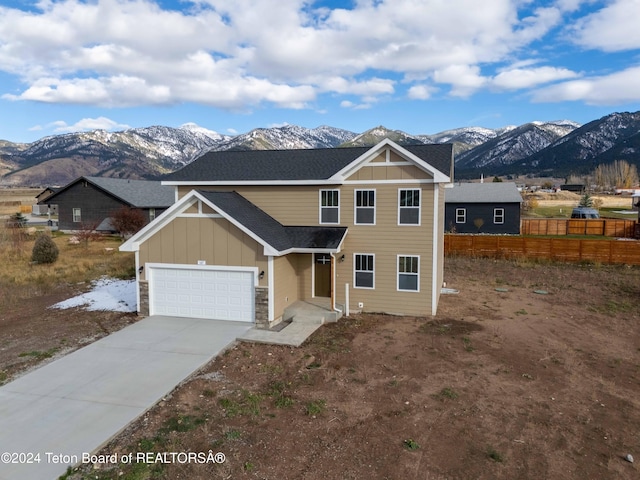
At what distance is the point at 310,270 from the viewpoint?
55.0 feet

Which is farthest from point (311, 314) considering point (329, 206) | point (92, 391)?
point (92, 391)

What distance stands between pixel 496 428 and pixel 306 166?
38.6ft

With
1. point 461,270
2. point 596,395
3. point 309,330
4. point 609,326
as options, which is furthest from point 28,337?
point 461,270

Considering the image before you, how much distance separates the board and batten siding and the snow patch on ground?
2.68 meters

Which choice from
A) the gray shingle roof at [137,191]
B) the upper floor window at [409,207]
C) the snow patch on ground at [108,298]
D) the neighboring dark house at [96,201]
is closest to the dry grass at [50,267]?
the snow patch on ground at [108,298]

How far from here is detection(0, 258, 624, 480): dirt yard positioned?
6.90m

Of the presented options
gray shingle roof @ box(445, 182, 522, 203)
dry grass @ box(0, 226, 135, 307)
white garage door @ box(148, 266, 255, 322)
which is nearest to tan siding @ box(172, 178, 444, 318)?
white garage door @ box(148, 266, 255, 322)

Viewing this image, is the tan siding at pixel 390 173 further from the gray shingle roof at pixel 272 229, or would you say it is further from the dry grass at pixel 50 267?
the dry grass at pixel 50 267

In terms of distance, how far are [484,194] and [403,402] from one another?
107ft

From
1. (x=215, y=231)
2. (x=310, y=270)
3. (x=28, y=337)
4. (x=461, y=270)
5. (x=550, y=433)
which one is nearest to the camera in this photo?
(x=550, y=433)

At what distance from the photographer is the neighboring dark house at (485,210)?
121 ft

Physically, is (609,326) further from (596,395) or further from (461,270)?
(461,270)

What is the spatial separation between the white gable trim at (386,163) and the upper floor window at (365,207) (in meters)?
0.83

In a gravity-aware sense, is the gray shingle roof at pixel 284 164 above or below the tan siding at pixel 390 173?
above
